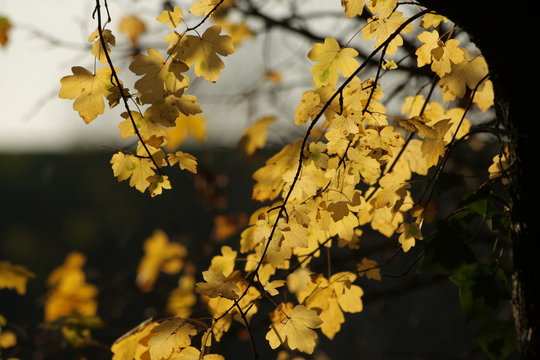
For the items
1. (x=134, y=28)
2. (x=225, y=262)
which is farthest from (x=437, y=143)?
(x=134, y=28)

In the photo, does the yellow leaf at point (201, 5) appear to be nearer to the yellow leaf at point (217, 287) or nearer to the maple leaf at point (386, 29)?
the maple leaf at point (386, 29)

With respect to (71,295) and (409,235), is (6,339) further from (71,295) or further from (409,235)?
(71,295)

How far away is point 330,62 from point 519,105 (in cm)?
36

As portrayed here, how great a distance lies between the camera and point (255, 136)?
2.38m

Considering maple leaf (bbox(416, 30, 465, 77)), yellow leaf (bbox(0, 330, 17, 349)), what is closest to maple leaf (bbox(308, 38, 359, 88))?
maple leaf (bbox(416, 30, 465, 77))

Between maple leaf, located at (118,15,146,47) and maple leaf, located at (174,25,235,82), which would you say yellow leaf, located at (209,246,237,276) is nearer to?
maple leaf, located at (174,25,235,82)

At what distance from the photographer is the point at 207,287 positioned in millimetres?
1007

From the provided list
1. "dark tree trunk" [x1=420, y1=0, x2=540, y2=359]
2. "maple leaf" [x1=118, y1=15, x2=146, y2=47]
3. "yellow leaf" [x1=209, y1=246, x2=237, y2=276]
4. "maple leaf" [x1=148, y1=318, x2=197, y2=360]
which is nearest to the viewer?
"dark tree trunk" [x1=420, y1=0, x2=540, y2=359]

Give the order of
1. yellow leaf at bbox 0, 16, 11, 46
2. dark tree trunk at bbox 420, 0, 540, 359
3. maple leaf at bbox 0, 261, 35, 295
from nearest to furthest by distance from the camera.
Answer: dark tree trunk at bbox 420, 0, 540, 359, maple leaf at bbox 0, 261, 35, 295, yellow leaf at bbox 0, 16, 11, 46

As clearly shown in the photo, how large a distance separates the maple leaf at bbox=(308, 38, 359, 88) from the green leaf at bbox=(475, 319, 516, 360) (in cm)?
60

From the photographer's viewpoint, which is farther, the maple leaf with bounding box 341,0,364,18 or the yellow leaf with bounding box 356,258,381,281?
the yellow leaf with bounding box 356,258,381,281

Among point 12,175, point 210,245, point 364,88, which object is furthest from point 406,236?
point 12,175

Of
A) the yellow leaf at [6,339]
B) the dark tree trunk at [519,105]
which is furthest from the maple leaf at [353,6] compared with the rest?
the yellow leaf at [6,339]

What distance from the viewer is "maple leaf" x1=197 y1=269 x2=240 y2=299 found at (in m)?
0.99
